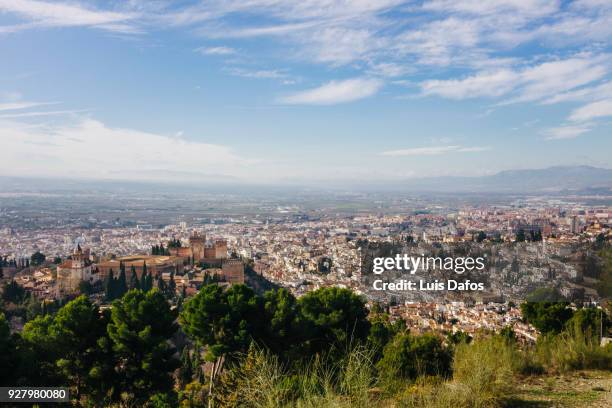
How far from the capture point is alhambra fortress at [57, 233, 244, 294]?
25.9 metres

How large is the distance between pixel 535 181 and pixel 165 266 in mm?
88675

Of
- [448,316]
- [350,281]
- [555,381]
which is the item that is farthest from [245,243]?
[555,381]

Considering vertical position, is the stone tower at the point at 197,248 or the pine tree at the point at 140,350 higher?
the pine tree at the point at 140,350

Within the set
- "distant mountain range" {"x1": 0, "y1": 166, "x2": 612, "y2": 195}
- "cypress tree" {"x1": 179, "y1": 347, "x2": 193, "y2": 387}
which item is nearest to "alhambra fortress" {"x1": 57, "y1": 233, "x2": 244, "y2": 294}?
"cypress tree" {"x1": 179, "y1": 347, "x2": 193, "y2": 387}

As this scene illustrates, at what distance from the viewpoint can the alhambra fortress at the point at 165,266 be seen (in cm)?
2588

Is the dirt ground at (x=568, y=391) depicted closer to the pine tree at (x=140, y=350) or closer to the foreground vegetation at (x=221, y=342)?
the foreground vegetation at (x=221, y=342)

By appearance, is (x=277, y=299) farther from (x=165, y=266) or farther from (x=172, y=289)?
(x=165, y=266)

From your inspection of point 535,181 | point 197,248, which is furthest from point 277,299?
point 535,181

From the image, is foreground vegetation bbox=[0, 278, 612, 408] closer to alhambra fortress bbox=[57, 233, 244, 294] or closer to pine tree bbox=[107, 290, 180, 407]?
pine tree bbox=[107, 290, 180, 407]

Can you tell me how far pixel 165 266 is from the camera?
30.9 meters

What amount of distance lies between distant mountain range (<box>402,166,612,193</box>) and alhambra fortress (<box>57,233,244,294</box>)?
64.2 m

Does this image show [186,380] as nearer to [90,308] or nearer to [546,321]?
[90,308]

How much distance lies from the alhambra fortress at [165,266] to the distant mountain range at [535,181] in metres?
64.2

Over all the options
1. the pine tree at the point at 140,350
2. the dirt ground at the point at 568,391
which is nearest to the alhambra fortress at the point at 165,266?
the pine tree at the point at 140,350
